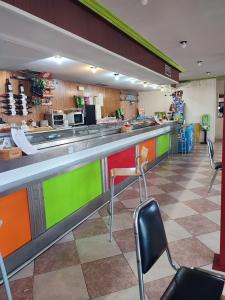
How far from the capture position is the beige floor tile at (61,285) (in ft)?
6.12

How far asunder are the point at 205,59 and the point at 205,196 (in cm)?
391

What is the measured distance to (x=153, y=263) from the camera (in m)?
1.32

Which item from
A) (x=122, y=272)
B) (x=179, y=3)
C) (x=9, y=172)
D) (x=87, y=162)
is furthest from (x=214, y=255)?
(x=179, y=3)

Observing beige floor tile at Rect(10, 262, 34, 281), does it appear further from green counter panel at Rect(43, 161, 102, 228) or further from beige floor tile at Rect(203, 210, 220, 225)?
beige floor tile at Rect(203, 210, 220, 225)

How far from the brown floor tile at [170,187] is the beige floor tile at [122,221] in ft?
3.93

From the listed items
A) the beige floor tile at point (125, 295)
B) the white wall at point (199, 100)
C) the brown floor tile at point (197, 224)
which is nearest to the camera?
the beige floor tile at point (125, 295)

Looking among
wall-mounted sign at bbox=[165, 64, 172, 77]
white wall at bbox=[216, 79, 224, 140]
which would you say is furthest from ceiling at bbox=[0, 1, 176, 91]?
white wall at bbox=[216, 79, 224, 140]

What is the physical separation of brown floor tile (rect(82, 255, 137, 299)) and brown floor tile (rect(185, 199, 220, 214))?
1.54 meters

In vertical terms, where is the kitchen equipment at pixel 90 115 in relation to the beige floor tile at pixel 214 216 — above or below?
above

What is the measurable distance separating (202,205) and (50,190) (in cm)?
224

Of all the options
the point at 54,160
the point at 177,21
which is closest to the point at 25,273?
the point at 54,160

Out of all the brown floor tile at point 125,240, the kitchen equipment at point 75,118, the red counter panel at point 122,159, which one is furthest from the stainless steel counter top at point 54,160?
the kitchen equipment at point 75,118

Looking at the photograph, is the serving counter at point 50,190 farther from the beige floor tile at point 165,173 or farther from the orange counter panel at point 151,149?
the orange counter panel at point 151,149

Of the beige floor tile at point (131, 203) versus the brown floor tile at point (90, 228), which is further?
the beige floor tile at point (131, 203)
